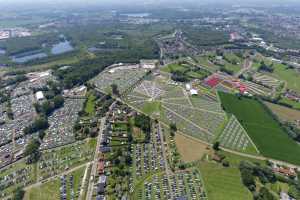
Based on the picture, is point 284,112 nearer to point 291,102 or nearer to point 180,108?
point 291,102

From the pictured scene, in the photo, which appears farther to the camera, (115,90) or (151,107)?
(115,90)

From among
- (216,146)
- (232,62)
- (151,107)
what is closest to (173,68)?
(232,62)

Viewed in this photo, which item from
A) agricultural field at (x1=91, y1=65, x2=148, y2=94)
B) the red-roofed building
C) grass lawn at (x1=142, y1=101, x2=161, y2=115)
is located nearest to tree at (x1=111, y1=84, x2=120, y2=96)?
agricultural field at (x1=91, y1=65, x2=148, y2=94)

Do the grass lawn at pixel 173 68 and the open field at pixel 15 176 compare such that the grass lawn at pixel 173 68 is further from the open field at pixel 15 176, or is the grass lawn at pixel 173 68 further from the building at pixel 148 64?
the open field at pixel 15 176

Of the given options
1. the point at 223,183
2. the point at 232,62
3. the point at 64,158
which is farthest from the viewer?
the point at 232,62

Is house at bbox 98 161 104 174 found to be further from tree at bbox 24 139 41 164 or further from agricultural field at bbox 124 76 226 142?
agricultural field at bbox 124 76 226 142

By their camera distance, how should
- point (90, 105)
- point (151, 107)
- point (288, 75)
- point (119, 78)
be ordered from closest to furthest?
point (151, 107), point (90, 105), point (119, 78), point (288, 75)
